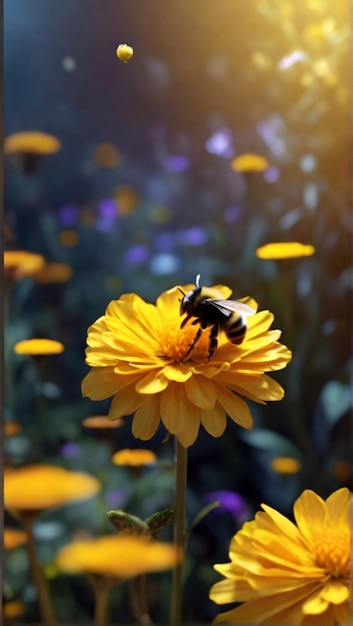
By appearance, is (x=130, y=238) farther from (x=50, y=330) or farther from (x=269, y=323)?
(x=269, y=323)

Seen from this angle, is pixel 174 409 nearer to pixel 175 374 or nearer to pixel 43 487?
pixel 175 374

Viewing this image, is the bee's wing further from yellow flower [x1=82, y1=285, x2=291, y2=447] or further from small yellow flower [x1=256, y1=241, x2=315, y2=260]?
small yellow flower [x1=256, y1=241, x2=315, y2=260]

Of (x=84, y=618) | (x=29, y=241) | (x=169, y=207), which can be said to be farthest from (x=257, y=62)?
(x=84, y=618)

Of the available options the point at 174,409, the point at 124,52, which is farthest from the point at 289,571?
the point at 124,52

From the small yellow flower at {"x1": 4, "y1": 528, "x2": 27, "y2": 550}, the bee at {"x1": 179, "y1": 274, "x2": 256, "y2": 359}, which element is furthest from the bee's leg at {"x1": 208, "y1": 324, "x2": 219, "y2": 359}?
the small yellow flower at {"x1": 4, "y1": 528, "x2": 27, "y2": 550}

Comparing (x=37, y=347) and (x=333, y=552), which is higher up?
(x=37, y=347)
